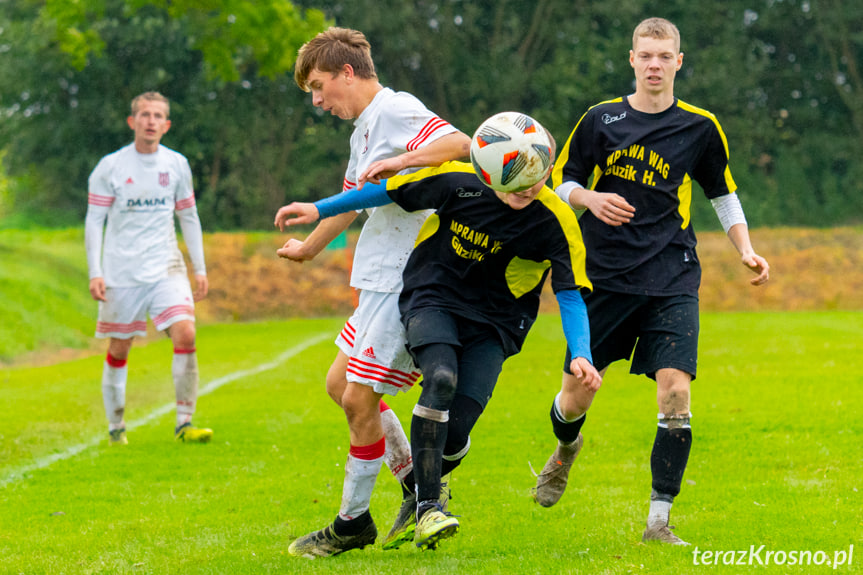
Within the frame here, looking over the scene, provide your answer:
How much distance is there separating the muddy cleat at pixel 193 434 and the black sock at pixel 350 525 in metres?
4.34

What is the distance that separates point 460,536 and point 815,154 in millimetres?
40205

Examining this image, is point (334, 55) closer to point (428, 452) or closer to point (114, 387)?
point (428, 452)

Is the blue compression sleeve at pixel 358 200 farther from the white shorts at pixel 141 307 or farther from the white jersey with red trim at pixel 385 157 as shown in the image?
the white shorts at pixel 141 307

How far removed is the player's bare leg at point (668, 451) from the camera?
493 cm

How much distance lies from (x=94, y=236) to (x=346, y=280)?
21388 millimetres

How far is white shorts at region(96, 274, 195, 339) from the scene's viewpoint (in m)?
8.83

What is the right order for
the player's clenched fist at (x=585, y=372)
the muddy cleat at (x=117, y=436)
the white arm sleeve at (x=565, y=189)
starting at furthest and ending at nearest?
the muddy cleat at (x=117, y=436) < the white arm sleeve at (x=565, y=189) < the player's clenched fist at (x=585, y=372)

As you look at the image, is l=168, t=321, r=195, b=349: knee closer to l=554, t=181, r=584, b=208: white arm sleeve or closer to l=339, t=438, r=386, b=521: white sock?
l=339, t=438, r=386, b=521: white sock

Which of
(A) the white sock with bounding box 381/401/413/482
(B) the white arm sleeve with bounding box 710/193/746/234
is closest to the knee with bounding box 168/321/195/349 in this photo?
(A) the white sock with bounding box 381/401/413/482

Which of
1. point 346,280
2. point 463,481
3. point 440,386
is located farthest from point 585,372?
point 346,280

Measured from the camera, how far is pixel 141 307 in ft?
29.2

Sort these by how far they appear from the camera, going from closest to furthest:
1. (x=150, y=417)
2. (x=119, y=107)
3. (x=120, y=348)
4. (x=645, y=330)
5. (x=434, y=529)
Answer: (x=434, y=529), (x=645, y=330), (x=120, y=348), (x=150, y=417), (x=119, y=107)

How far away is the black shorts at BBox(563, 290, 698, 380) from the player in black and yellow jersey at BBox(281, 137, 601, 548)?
1.72 ft

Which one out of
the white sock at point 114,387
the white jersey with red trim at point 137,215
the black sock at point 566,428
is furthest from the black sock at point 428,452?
the white sock at point 114,387
